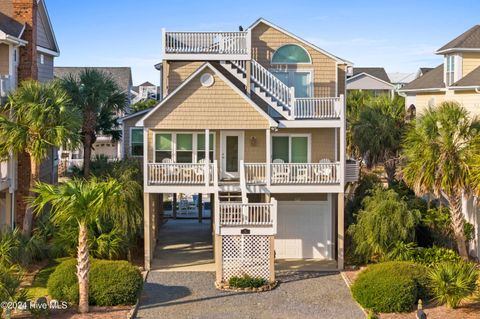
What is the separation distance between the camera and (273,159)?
31.0 m

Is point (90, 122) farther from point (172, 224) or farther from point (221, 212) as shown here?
point (221, 212)

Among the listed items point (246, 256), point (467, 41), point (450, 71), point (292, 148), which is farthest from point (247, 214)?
point (467, 41)

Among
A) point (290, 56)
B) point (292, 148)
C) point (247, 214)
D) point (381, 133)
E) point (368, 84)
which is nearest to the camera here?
point (247, 214)

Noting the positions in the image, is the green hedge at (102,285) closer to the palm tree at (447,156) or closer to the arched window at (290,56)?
the palm tree at (447,156)

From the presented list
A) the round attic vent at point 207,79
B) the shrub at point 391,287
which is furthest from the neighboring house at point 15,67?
the shrub at point 391,287

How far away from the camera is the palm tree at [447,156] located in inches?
1035

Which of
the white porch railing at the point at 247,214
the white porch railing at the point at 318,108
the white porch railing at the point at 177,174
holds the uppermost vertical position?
the white porch railing at the point at 318,108

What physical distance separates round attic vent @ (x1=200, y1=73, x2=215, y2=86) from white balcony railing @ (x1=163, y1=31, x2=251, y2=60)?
127 cm

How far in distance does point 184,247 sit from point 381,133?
12016mm

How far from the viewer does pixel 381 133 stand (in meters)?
36.6

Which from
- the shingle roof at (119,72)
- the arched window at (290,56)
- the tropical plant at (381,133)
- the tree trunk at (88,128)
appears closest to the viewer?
the arched window at (290,56)

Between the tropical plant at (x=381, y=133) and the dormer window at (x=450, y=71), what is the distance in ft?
14.4

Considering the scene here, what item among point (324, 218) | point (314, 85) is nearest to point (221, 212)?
point (324, 218)

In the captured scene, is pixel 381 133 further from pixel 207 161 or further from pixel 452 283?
pixel 452 283
